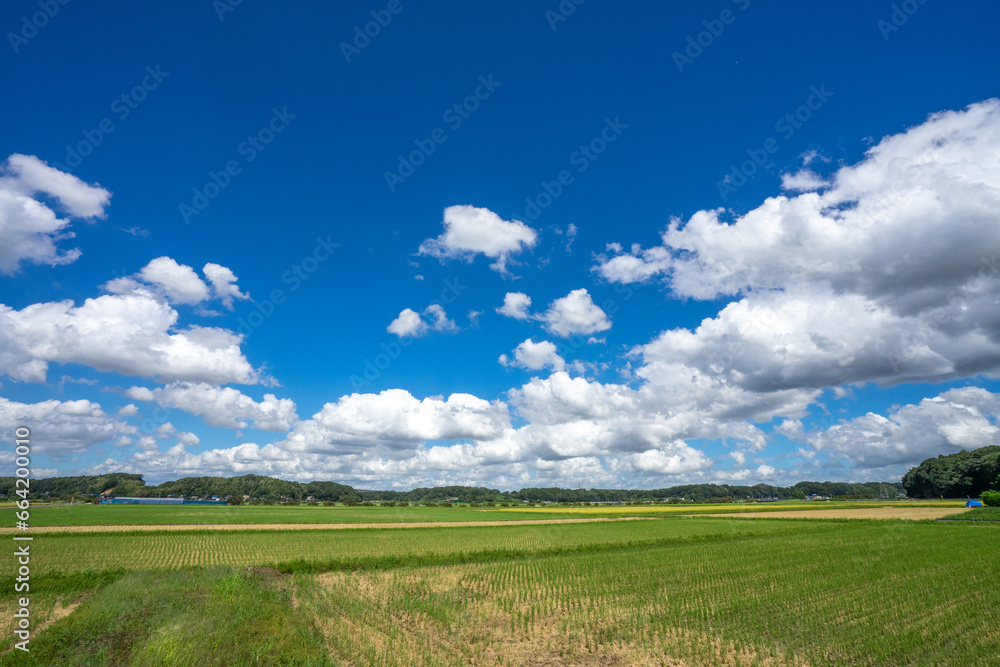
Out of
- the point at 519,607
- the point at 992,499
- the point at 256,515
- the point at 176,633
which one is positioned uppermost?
the point at 176,633

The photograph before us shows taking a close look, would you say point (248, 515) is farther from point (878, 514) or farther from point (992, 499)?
point (992, 499)

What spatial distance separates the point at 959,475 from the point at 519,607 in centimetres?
15539

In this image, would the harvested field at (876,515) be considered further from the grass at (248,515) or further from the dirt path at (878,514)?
the grass at (248,515)

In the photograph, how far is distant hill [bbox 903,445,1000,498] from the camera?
368 feet

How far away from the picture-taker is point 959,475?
4783 inches

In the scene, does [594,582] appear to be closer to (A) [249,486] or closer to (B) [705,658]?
(B) [705,658]

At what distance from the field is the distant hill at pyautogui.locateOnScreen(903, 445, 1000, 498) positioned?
112013 millimetres

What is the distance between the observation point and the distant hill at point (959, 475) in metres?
112

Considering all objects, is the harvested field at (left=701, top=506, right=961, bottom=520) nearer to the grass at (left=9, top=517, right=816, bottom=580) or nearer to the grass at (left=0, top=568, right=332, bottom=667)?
the grass at (left=9, top=517, right=816, bottom=580)

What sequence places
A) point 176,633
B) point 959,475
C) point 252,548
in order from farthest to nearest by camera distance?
point 959,475, point 252,548, point 176,633

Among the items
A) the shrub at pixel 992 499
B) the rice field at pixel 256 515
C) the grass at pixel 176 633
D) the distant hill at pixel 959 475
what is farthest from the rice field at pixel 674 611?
the distant hill at pixel 959 475

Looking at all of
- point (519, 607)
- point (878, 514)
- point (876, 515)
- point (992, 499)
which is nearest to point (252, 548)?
point (519, 607)

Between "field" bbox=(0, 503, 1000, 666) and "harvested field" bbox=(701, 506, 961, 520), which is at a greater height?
"field" bbox=(0, 503, 1000, 666)

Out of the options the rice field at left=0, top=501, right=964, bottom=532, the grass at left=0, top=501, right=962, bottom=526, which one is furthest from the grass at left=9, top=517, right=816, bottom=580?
the grass at left=0, top=501, right=962, bottom=526
